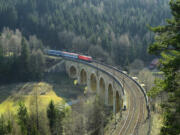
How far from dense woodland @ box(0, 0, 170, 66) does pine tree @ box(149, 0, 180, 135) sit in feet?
253

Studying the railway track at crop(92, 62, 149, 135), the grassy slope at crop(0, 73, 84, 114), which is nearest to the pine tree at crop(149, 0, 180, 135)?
the railway track at crop(92, 62, 149, 135)

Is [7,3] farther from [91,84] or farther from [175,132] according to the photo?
[175,132]

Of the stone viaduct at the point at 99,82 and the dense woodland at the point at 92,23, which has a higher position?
the dense woodland at the point at 92,23

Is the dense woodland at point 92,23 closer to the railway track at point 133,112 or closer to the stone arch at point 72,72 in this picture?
the stone arch at point 72,72

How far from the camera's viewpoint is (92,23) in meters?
120

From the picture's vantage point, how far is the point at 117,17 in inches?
5015

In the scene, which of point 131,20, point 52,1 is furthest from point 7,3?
point 131,20

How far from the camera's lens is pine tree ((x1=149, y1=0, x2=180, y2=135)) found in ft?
37.6

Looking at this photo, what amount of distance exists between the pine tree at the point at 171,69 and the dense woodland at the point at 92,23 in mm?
77231

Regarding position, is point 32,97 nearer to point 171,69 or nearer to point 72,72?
point 72,72

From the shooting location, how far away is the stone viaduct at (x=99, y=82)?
53188 millimetres

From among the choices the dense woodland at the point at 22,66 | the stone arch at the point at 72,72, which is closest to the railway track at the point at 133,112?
the stone arch at the point at 72,72

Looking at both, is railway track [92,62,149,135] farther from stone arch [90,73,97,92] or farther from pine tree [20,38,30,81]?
pine tree [20,38,30,81]

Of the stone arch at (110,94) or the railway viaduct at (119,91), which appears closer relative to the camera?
the railway viaduct at (119,91)
